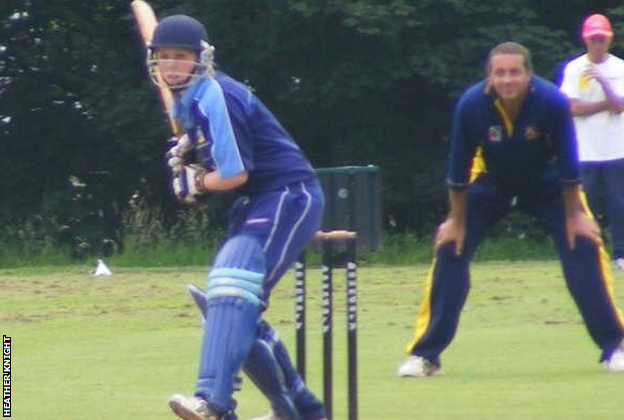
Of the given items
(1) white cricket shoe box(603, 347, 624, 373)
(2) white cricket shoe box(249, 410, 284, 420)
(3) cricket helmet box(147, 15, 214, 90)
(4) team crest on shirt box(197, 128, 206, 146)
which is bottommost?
(1) white cricket shoe box(603, 347, 624, 373)

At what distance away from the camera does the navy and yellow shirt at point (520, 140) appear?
388 inches

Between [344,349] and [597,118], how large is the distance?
4.71m

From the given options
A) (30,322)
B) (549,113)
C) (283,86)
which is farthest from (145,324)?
(283,86)

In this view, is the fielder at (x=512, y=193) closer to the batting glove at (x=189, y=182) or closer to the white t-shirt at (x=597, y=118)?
the batting glove at (x=189, y=182)

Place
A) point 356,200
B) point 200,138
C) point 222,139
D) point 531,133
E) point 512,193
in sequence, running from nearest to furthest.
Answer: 1. point 222,139
2. point 200,138
3. point 531,133
4. point 512,193
5. point 356,200

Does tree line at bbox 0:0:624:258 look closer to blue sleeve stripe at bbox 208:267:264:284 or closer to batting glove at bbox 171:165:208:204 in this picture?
batting glove at bbox 171:165:208:204

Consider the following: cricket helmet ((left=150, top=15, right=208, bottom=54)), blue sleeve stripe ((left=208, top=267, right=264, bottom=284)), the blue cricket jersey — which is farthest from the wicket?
cricket helmet ((left=150, top=15, right=208, bottom=54))

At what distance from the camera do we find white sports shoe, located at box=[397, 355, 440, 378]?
10.5 meters

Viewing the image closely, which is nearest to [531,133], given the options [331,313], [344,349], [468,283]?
[468,283]

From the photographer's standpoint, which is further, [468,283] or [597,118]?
[597,118]

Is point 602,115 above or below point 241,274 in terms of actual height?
above

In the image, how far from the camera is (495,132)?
9984 mm

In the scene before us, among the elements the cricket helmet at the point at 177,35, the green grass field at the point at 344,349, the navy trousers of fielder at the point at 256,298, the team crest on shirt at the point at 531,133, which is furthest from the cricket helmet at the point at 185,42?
the team crest on shirt at the point at 531,133

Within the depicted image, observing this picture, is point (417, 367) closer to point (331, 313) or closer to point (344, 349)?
point (344, 349)
